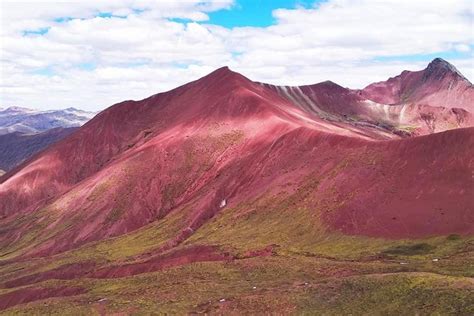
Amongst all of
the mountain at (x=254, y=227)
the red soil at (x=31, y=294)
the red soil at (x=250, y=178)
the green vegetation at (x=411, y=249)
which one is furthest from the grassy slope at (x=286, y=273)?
the red soil at (x=250, y=178)

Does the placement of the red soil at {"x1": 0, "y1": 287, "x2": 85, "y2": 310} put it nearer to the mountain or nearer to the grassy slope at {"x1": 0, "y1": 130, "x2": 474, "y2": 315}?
the mountain

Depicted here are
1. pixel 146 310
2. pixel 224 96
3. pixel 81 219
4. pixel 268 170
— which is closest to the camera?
pixel 146 310

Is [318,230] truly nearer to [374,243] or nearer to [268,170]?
[374,243]

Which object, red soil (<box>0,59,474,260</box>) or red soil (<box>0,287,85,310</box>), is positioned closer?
red soil (<box>0,287,85,310</box>)

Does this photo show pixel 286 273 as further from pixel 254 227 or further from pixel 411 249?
pixel 254 227

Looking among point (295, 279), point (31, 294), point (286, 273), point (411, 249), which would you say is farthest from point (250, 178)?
point (295, 279)

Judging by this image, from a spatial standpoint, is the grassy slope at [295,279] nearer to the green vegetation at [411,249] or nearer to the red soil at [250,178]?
the green vegetation at [411,249]

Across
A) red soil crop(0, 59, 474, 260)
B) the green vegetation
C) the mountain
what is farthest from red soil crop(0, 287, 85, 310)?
the green vegetation

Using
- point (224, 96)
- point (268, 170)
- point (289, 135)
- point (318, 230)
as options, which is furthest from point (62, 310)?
point (224, 96)
